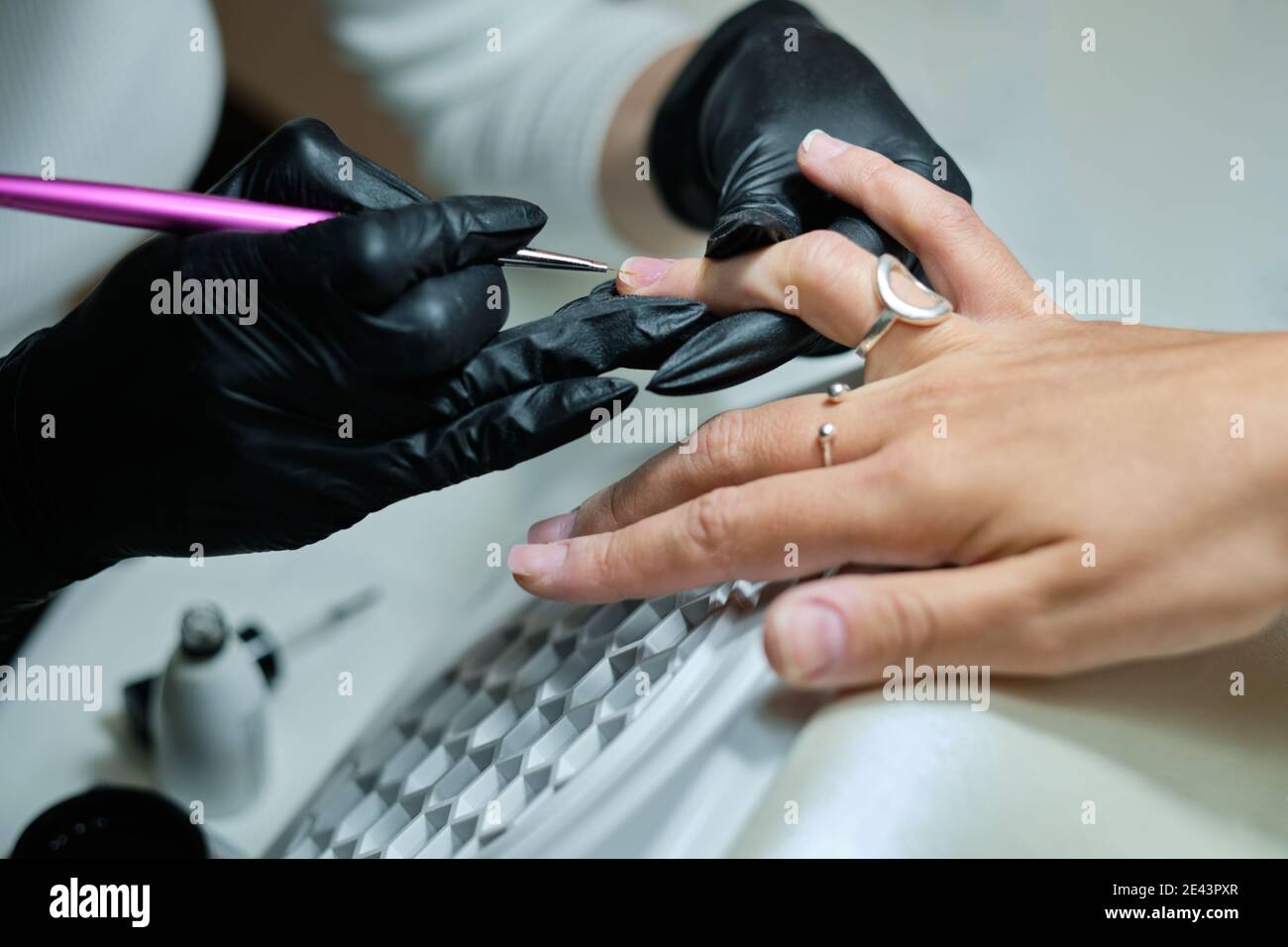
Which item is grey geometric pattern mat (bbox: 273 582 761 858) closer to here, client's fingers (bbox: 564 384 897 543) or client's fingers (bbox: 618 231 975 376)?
client's fingers (bbox: 564 384 897 543)

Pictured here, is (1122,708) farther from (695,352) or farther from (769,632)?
(695,352)

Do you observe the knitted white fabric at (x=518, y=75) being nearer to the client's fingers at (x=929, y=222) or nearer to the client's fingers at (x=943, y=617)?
the client's fingers at (x=929, y=222)

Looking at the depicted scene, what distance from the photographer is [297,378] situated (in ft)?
1.85

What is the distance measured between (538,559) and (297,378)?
0.17m

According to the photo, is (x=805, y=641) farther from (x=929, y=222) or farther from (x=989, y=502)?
(x=929, y=222)

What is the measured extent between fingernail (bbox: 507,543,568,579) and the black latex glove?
0.11 metres

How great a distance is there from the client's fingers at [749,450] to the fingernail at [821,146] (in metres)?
0.20

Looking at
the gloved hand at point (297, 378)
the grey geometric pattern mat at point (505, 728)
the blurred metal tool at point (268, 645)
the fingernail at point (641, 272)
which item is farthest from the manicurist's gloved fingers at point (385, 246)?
the blurred metal tool at point (268, 645)

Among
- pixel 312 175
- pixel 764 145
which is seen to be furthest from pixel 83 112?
pixel 764 145

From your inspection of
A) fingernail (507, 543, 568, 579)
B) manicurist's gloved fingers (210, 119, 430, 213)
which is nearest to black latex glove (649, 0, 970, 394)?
fingernail (507, 543, 568, 579)

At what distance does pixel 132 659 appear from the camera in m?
0.89

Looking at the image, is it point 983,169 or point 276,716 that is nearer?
point 276,716
